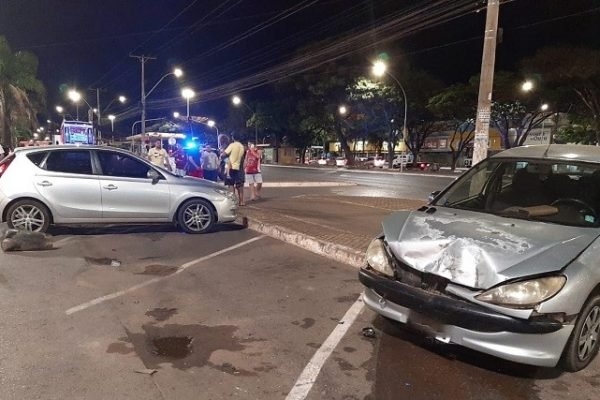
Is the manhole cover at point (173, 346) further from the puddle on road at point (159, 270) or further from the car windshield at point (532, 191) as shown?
the car windshield at point (532, 191)

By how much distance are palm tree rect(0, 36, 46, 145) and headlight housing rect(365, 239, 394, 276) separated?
36318mm

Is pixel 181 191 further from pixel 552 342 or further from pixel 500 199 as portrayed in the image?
pixel 552 342

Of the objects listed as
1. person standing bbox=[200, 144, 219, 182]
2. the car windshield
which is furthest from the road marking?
person standing bbox=[200, 144, 219, 182]

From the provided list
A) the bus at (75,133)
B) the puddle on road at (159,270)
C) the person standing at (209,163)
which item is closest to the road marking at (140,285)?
the puddle on road at (159,270)

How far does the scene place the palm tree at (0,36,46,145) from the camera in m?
33.7

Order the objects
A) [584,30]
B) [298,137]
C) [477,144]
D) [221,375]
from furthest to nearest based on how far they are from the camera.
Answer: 1. [298,137]
2. [584,30]
3. [477,144]
4. [221,375]

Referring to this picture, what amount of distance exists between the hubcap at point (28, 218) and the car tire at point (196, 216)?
7.28 feet

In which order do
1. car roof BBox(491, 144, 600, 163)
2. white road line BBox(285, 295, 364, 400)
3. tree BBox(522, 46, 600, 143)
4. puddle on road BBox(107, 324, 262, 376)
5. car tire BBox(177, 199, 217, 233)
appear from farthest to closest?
tree BBox(522, 46, 600, 143) → car tire BBox(177, 199, 217, 233) → car roof BBox(491, 144, 600, 163) → puddle on road BBox(107, 324, 262, 376) → white road line BBox(285, 295, 364, 400)

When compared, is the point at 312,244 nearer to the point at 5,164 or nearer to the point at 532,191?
the point at 532,191

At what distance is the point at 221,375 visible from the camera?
11.9 ft

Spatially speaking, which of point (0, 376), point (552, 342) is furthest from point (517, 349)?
point (0, 376)

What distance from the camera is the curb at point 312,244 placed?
6.84m

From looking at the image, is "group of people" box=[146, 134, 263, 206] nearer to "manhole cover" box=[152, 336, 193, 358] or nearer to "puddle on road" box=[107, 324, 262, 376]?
"puddle on road" box=[107, 324, 262, 376]

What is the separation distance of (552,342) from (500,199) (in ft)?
6.34
